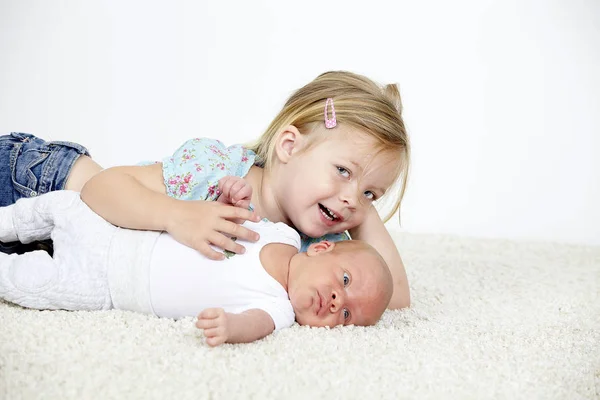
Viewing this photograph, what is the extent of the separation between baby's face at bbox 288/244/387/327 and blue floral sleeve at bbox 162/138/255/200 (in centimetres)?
38

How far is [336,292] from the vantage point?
4.64ft

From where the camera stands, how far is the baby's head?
1.42 m

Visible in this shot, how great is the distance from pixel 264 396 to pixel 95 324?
0.44 m

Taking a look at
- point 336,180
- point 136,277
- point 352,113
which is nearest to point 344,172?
point 336,180

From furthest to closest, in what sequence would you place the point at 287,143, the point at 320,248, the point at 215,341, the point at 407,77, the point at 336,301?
the point at 407,77 < the point at 287,143 < the point at 320,248 < the point at 336,301 < the point at 215,341

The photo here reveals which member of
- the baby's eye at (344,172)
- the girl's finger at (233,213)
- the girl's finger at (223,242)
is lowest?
the girl's finger at (223,242)

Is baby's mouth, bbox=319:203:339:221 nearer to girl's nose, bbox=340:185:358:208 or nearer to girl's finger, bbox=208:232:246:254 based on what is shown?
girl's nose, bbox=340:185:358:208

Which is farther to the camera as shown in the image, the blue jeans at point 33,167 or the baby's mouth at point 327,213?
the blue jeans at point 33,167

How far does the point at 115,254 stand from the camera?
4.85ft

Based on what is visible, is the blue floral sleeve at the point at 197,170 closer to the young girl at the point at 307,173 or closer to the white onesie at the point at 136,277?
the young girl at the point at 307,173

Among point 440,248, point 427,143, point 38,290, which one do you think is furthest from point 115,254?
point 427,143

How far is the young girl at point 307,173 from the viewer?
155 cm

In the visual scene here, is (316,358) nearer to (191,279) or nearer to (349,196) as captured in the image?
(191,279)

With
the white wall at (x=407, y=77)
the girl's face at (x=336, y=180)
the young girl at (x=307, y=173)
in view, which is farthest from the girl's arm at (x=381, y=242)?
the white wall at (x=407, y=77)
